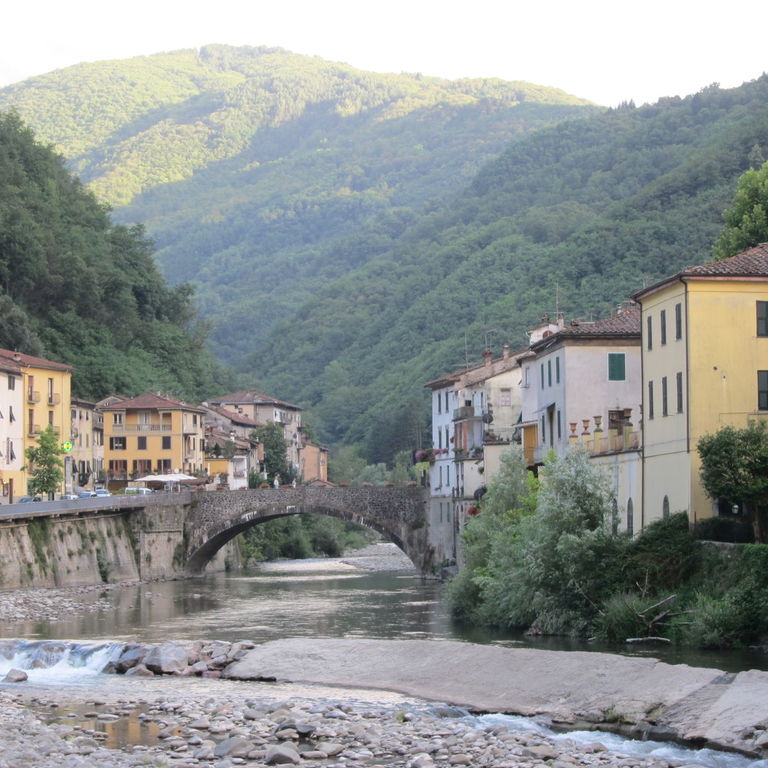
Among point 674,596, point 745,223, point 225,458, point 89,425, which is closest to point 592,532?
point 674,596

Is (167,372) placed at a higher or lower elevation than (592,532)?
higher

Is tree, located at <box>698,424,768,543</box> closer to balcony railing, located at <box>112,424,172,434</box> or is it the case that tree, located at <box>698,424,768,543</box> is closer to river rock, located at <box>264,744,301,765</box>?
river rock, located at <box>264,744,301,765</box>

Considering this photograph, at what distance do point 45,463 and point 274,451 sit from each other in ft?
189

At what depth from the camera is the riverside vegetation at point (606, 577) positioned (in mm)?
37719

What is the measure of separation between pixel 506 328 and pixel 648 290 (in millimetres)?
88136

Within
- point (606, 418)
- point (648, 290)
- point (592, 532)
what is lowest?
point (592, 532)

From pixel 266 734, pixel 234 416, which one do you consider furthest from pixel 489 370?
pixel 266 734

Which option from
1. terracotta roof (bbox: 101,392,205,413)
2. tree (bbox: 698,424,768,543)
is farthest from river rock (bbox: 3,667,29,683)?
terracotta roof (bbox: 101,392,205,413)

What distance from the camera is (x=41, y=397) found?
90125 millimetres

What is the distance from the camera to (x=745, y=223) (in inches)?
2574

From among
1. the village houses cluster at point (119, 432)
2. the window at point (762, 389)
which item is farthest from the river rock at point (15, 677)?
the village houses cluster at point (119, 432)

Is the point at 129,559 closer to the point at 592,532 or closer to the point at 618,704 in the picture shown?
the point at 592,532

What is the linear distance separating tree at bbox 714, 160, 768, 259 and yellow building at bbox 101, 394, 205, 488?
176ft

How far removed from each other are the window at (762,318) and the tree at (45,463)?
49629 millimetres
